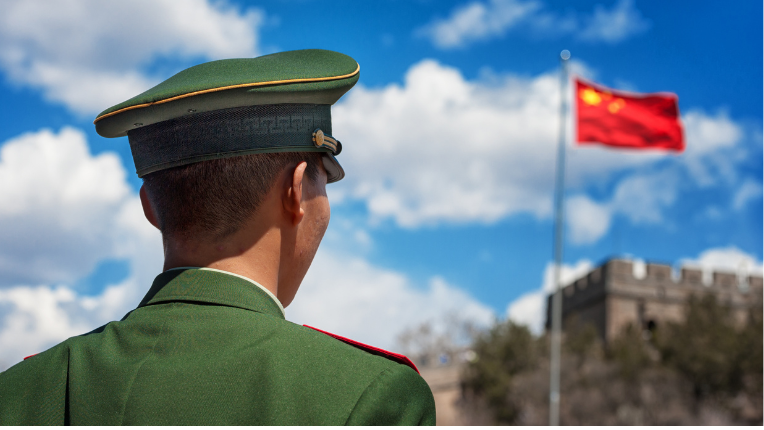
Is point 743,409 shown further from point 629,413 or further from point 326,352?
point 326,352

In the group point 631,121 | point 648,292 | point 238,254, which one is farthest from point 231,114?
point 648,292

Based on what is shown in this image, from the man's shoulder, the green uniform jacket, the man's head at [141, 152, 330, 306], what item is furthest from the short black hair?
the man's shoulder

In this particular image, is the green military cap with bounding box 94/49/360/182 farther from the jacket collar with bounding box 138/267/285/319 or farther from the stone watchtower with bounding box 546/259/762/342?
the stone watchtower with bounding box 546/259/762/342

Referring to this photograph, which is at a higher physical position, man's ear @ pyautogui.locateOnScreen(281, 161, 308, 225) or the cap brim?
the cap brim

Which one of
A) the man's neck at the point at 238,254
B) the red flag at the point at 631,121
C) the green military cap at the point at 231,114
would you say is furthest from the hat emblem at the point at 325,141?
Answer: the red flag at the point at 631,121

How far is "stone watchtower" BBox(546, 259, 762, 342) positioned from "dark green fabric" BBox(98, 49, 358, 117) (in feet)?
132

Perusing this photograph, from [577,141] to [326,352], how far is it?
63.3 feet

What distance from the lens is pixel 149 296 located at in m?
1.64

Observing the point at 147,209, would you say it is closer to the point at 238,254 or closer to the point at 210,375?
the point at 238,254

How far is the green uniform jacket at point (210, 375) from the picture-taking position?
1355 millimetres

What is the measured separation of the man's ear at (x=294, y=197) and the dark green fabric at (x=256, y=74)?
0.24 meters

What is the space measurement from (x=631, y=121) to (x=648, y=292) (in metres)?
24.2

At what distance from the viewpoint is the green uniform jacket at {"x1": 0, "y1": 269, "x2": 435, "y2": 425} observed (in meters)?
1.36

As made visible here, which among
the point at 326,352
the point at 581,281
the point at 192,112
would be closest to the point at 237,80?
the point at 192,112
